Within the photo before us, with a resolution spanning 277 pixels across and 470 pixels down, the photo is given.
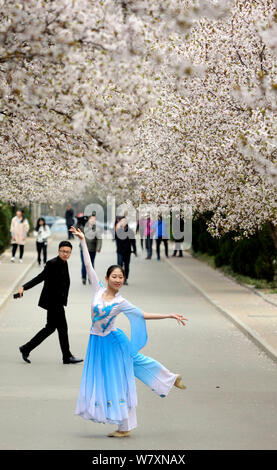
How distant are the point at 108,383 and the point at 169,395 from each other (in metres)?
2.35

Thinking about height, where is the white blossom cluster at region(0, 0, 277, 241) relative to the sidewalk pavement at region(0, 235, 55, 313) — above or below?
above

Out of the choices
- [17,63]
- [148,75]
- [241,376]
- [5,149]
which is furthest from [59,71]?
[241,376]

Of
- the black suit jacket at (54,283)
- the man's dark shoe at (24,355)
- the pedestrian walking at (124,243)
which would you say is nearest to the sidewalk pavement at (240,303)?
the pedestrian walking at (124,243)

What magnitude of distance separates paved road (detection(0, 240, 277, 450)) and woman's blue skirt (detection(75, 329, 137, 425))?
0.22m

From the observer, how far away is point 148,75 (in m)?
8.82

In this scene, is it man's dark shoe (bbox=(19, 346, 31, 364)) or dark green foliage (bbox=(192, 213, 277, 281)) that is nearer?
man's dark shoe (bbox=(19, 346, 31, 364))

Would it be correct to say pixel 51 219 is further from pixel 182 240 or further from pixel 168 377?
pixel 168 377

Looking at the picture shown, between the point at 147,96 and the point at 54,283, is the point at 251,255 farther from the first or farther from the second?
the point at 147,96

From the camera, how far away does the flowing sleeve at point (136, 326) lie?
8.70 m

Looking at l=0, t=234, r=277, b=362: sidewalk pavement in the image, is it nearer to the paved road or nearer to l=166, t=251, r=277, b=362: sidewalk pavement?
l=166, t=251, r=277, b=362: sidewalk pavement

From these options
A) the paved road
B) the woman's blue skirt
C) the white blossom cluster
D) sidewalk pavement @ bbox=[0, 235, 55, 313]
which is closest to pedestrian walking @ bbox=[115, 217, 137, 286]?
sidewalk pavement @ bbox=[0, 235, 55, 313]

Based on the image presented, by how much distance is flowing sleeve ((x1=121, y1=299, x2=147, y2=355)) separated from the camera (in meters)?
8.70

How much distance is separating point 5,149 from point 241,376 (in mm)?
4038

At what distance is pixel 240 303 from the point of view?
21141 millimetres
